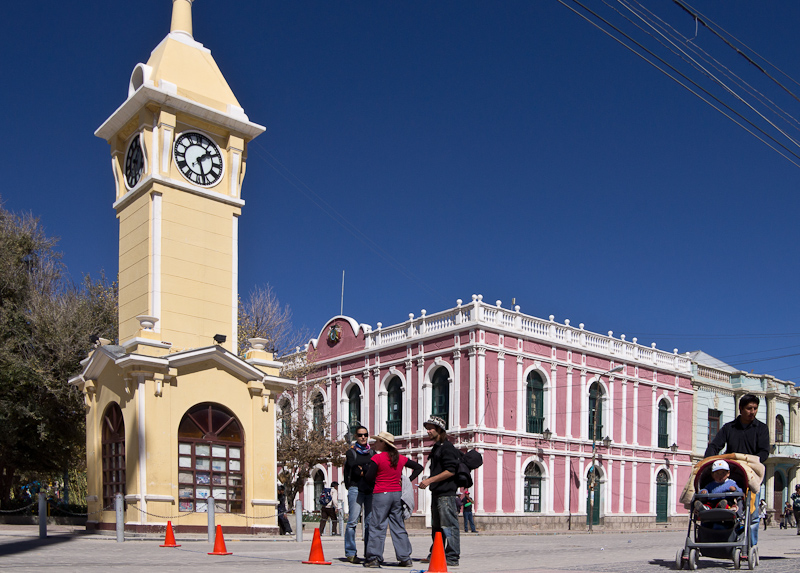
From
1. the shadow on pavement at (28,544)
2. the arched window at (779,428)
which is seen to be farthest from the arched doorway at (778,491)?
the shadow on pavement at (28,544)

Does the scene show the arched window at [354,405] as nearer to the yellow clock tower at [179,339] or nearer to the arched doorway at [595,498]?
the arched doorway at [595,498]

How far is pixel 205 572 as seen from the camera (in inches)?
365

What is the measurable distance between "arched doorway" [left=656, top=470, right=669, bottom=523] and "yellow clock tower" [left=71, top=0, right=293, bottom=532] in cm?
2929

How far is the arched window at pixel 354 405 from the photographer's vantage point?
41.8 metres

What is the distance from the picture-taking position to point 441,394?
37.6 metres

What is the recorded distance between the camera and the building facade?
46906 millimetres

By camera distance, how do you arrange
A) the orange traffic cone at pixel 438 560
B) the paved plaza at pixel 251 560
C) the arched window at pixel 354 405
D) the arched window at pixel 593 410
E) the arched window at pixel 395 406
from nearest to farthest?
the orange traffic cone at pixel 438 560 < the paved plaza at pixel 251 560 < the arched window at pixel 395 406 < the arched window at pixel 593 410 < the arched window at pixel 354 405

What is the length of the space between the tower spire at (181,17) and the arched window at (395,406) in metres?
21.0

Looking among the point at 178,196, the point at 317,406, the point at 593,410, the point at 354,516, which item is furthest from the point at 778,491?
the point at 354,516

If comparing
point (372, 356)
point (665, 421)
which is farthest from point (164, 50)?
point (665, 421)

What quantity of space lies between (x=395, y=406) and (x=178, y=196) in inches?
844

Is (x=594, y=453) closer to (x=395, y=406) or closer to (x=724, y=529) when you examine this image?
(x=395, y=406)

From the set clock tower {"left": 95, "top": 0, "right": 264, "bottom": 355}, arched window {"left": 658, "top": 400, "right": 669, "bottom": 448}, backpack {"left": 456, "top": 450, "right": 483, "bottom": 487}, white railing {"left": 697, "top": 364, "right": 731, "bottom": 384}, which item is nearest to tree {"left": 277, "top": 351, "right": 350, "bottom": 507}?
clock tower {"left": 95, "top": 0, "right": 264, "bottom": 355}

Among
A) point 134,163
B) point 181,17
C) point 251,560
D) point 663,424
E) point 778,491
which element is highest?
point 181,17
